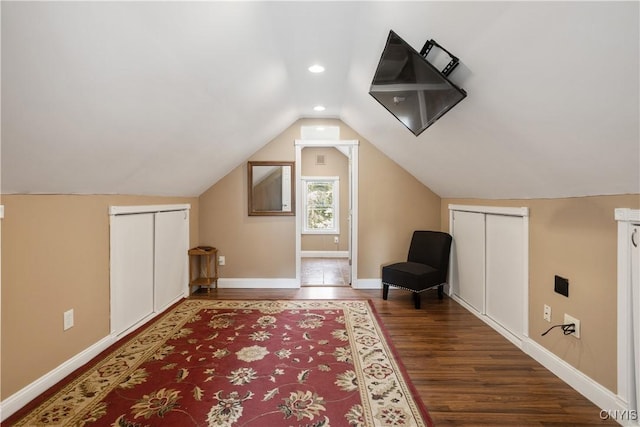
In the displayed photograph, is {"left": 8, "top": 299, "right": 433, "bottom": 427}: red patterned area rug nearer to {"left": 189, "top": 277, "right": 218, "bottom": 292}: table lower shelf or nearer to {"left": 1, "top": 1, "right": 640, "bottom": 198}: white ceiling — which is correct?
{"left": 189, "top": 277, "right": 218, "bottom": 292}: table lower shelf

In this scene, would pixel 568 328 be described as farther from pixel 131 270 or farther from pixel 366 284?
pixel 131 270

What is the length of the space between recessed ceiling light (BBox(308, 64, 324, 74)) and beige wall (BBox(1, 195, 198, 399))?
2.09 metres

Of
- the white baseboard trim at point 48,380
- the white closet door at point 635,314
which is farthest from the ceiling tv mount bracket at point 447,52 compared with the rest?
the white baseboard trim at point 48,380

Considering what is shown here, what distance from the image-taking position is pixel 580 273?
2166 mm

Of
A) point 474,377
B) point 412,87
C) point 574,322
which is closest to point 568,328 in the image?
point 574,322

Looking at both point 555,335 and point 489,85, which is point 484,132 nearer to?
point 489,85

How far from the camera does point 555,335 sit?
239cm

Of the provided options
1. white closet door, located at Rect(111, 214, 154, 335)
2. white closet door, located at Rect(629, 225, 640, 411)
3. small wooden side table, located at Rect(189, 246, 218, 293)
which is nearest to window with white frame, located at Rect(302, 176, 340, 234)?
small wooden side table, located at Rect(189, 246, 218, 293)

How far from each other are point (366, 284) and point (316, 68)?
296cm

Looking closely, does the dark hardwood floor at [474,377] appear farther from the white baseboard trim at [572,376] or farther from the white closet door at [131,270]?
the white closet door at [131,270]

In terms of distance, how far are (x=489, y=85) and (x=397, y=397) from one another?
1935mm

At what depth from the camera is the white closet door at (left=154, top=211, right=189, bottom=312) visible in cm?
357

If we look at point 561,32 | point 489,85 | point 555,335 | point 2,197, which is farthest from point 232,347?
point 561,32

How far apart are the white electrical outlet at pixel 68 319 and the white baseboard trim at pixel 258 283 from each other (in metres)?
2.39
